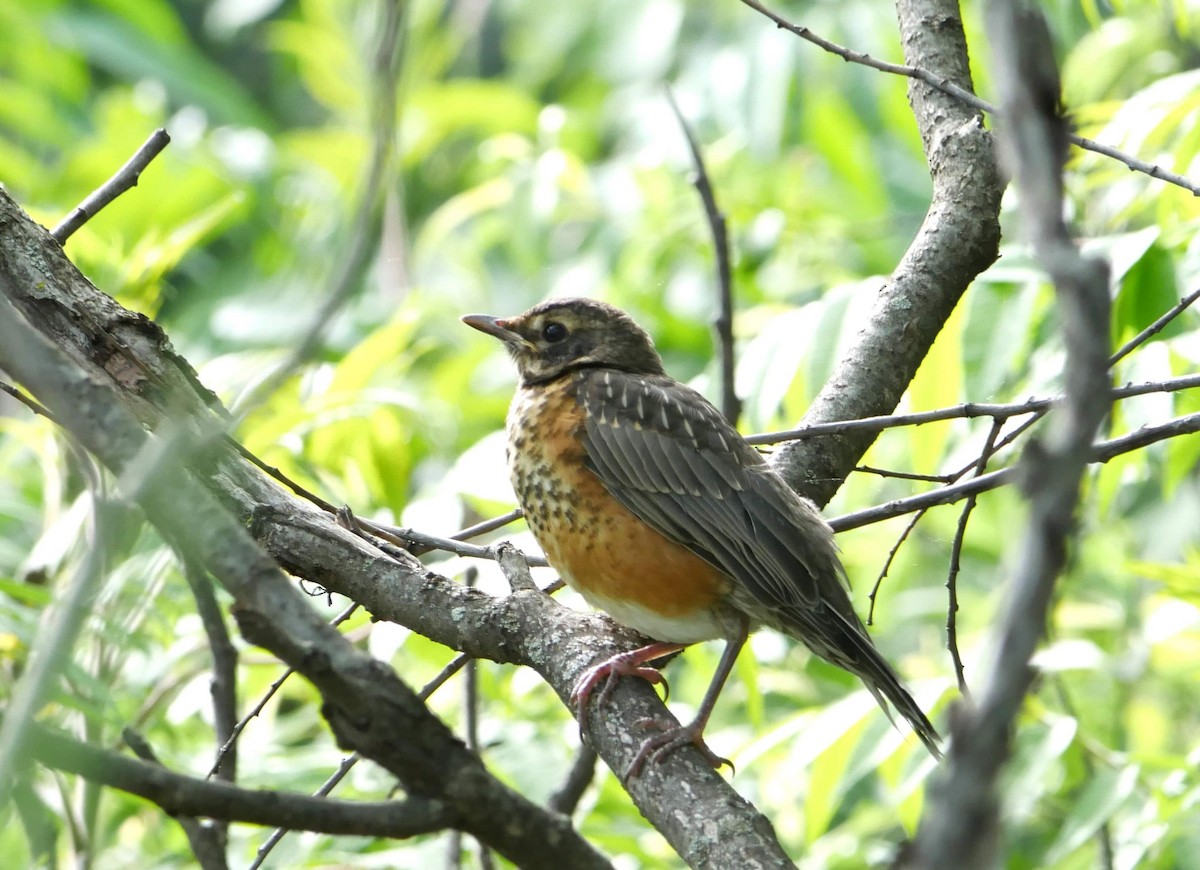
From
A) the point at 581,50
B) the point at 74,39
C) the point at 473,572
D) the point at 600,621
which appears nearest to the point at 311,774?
the point at 473,572

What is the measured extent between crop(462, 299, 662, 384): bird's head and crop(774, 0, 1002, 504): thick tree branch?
102 cm

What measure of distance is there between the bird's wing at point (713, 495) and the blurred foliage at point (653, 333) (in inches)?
9.6

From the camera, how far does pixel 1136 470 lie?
3988 millimetres

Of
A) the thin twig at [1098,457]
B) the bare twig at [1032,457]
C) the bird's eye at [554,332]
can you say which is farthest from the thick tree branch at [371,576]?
the bird's eye at [554,332]

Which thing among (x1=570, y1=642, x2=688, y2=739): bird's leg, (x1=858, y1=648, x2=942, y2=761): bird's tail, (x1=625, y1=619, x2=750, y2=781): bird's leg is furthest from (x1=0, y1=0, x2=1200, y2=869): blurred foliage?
(x1=625, y1=619, x2=750, y2=781): bird's leg

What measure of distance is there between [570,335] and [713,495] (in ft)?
3.74

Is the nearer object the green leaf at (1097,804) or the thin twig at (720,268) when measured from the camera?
the green leaf at (1097,804)

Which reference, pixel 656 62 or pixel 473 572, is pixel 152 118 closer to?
pixel 656 62

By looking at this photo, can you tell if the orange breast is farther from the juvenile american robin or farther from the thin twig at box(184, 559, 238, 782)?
the thin twig at box(184, 559, 238, 782)

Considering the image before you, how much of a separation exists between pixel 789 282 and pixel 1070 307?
228 inches

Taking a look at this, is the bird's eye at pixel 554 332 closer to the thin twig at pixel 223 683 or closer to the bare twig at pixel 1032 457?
the thin twig at pixel 223 683

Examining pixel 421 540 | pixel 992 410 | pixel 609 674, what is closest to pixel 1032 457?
pixel 992 410

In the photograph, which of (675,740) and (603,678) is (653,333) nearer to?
(603,678)

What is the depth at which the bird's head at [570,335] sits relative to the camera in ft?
15.3
